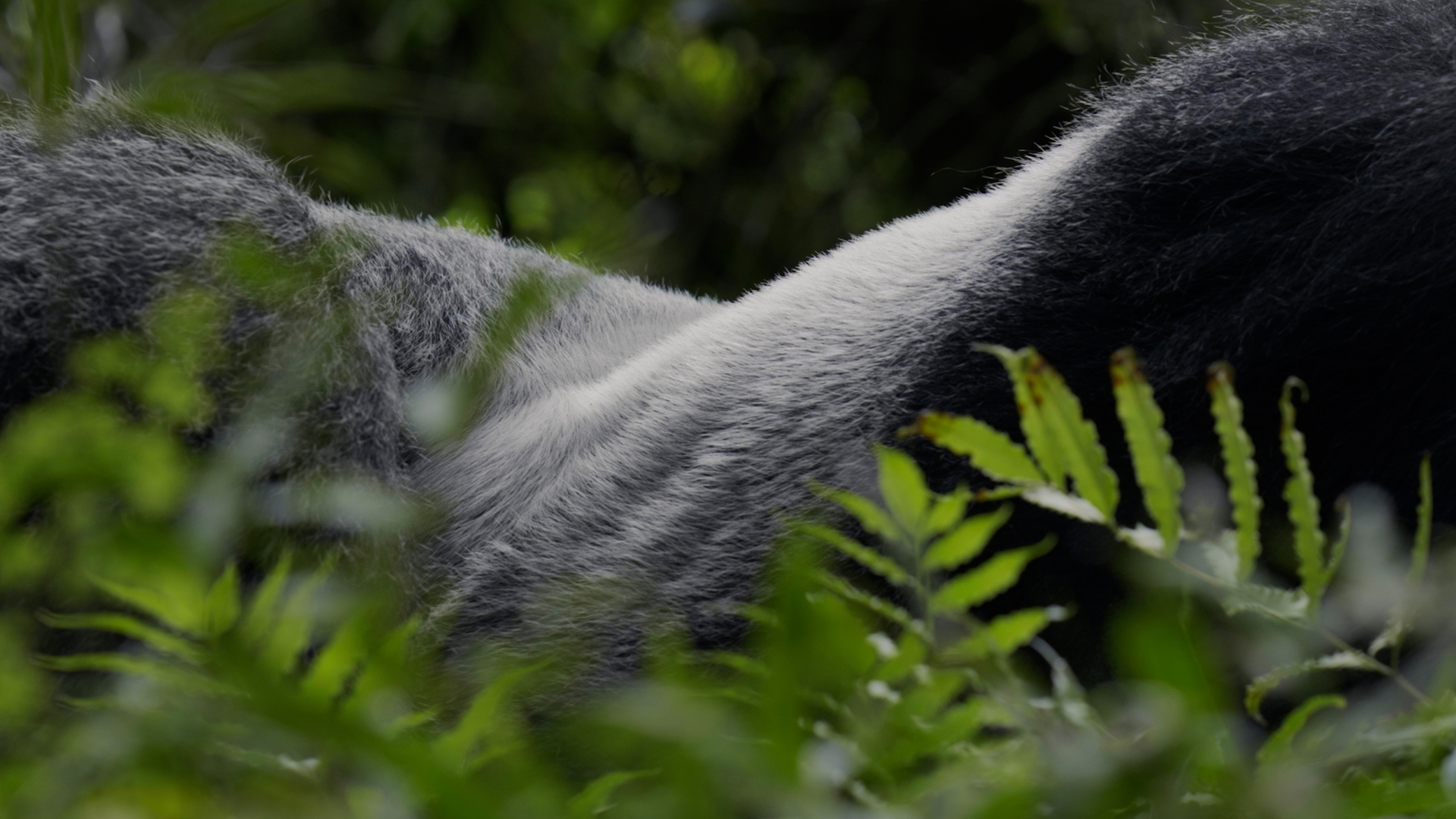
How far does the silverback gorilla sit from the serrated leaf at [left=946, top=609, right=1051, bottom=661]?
0.26m

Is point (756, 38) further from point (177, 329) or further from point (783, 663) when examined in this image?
point (783, 663)

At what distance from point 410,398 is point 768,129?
4.03 feet

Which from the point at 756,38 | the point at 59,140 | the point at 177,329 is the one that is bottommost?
the point at 177,329

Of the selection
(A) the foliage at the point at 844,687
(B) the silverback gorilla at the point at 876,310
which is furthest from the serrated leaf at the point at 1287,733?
(B) the silverback gorilla at the point at 876,310

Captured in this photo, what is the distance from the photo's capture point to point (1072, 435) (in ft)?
0.80

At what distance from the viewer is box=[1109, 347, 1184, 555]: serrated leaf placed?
0.76ft

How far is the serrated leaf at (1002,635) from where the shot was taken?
22 cm

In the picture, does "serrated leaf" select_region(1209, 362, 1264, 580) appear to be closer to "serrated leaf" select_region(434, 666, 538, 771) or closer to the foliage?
the foliage

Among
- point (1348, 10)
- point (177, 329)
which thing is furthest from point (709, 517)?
point (1348, 10)

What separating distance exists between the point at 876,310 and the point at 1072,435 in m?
0.36

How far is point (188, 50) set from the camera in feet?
4.04

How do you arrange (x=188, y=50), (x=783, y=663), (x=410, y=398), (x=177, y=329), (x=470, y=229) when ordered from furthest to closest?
(x=188, y=50), (x=470, y=229), (x=410, y=398), (x=177, y=329), (x=783, y=663)

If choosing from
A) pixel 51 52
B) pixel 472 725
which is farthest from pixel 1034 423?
pixel 51 52

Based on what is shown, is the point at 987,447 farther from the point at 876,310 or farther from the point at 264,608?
the point at 876,310
